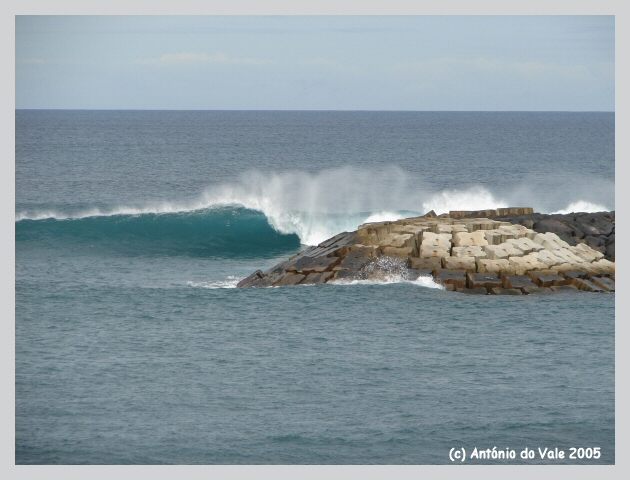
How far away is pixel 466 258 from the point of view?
2916 centimetres

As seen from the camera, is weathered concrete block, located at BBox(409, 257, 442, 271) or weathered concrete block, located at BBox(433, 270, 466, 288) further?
weathered concrete block, located at BBox(409, 257, 442, 271)

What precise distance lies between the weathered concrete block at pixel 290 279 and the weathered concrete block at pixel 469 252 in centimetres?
350

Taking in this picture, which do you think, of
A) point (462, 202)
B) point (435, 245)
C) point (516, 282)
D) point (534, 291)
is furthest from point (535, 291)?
point (462, 202)

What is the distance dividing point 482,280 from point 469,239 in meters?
2.06

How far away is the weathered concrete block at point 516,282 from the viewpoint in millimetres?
28000

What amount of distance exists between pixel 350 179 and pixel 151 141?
40714 mm

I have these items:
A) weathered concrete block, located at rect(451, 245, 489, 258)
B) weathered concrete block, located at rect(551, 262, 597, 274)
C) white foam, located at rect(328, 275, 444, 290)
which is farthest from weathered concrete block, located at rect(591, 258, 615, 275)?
white foam, located at rect(328, 275, 444, 290)

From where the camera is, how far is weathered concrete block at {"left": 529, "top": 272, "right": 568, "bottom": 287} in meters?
28.1

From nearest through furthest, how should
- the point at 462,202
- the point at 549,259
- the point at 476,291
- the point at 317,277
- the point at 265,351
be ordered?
the point at 265,351, the point at 476,291, the point at 317,277, the point at 549,259, the point at 462,202

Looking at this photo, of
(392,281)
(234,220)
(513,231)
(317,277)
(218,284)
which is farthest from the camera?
(234,220)

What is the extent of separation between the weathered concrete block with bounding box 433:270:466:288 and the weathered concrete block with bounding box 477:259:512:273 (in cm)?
43

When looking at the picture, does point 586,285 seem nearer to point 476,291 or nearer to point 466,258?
point 476,291

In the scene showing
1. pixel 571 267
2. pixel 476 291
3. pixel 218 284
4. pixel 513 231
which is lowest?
pixel 476 291

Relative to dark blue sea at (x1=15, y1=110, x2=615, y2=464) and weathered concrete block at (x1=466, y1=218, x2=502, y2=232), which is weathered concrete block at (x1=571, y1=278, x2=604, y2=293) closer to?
dark blue sea at (x1=15, y1=110, x2=615, y2=464)
